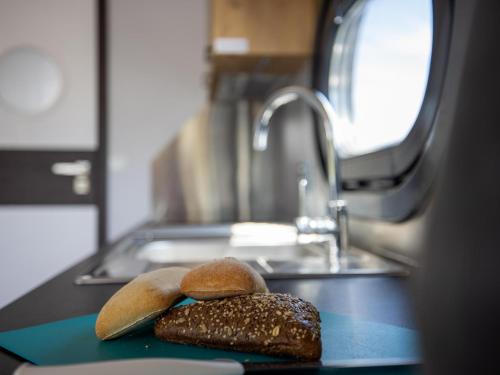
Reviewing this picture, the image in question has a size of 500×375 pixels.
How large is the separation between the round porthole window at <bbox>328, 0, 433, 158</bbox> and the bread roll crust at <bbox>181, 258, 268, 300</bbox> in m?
0.70

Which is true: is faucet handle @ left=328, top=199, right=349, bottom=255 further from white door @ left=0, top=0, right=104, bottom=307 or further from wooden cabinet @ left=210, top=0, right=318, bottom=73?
white door @ left=0, top=0, right=104, bottom=307

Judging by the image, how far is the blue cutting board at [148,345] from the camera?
0.57 m

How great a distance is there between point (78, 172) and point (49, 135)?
302 millimetres

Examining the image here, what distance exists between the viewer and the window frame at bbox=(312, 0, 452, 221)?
1.07 metres

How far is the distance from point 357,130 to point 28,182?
8.67 feet

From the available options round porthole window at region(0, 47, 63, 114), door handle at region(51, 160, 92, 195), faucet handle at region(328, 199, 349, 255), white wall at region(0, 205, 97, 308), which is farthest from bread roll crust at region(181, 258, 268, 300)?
round porthole window at region(0, 47, 63, 114)

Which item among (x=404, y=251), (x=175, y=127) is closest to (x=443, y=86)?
(x=404, y=251)

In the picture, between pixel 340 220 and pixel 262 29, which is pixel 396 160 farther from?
pixel 262 29

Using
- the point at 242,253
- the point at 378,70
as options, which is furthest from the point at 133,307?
the point at 378,70

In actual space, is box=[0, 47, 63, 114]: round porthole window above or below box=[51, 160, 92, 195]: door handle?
above

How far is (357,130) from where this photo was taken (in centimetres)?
194

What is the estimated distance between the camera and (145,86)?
3980mm

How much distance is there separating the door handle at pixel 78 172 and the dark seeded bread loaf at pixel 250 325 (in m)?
3.41

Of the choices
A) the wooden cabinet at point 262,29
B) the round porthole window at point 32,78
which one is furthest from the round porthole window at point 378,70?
the round porthole window at point 32,78
